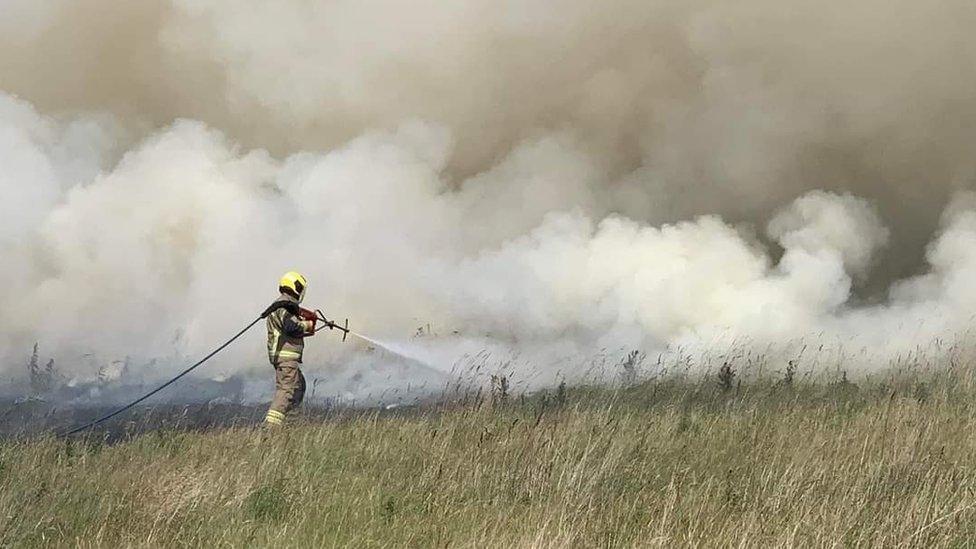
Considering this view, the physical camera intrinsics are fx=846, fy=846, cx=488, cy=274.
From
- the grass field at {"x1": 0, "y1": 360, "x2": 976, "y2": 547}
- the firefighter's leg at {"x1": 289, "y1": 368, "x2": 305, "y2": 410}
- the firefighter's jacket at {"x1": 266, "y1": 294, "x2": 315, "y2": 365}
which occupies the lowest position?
the grass field at {"x1": 0, "y1": 360, "x2": 976, "y2": 547}

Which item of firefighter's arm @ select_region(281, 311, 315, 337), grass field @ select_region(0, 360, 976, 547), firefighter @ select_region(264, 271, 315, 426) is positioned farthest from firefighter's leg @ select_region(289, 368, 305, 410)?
grass field @ select_region(0, 360, 976, 547)

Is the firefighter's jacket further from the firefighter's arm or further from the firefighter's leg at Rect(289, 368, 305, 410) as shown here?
the firefighter's leg at Rect(289, 368, 305, 410)

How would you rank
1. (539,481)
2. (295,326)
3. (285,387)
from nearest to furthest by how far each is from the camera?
(539,481)
(285,387)
(295,326)

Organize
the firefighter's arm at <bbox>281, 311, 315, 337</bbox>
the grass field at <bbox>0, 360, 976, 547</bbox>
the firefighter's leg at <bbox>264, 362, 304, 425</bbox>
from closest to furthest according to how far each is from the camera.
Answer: the grass field at <bbox>0, 360, 976, 547</bbox>
the firefighter's leg at <bbox>264, 362, 304, 425</bbox>
the firefighter's arm at <bbox>281, 311, 315, 337</bbox>

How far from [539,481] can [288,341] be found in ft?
17.2

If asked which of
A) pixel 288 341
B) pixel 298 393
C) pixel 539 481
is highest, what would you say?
pixel 288 341

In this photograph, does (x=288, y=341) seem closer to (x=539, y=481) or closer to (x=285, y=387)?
(x=285, y=387)

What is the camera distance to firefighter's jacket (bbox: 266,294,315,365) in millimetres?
9516

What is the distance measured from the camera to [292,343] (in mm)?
9680

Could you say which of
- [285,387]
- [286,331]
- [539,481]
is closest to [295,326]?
[286,331]

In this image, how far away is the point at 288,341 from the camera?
9.68 m

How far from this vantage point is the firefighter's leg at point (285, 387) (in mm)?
9328

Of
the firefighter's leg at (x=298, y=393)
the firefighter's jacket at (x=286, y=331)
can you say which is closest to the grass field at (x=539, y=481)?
the firefighter's leg at (x=298, y=393)

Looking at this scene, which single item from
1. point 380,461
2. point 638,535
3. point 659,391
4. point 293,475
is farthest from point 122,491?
point 659,391
